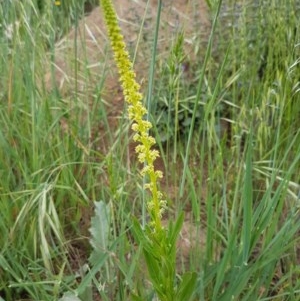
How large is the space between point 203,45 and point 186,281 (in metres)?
1.47

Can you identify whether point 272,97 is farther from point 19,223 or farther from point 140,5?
point 140,5

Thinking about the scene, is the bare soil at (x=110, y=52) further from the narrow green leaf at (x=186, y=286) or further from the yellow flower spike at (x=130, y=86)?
the yellow flower spike at (x=130, y=86)

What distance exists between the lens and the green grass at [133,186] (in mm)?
1448

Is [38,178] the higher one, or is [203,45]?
[203,45]

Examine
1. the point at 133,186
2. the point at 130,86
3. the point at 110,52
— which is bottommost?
the point at 133,186

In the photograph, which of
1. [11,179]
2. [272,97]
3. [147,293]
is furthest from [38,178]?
[272,97]

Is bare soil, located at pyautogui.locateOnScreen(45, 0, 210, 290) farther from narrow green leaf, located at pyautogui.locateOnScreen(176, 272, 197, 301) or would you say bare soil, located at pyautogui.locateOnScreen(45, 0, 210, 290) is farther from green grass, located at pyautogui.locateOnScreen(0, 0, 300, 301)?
narrow green leaf, located at pyautogui.locateOnScreen(176, 272, 197, 301)

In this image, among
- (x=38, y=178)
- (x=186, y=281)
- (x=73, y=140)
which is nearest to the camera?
(x=186, y=281)

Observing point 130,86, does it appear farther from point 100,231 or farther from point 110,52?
point 110,52

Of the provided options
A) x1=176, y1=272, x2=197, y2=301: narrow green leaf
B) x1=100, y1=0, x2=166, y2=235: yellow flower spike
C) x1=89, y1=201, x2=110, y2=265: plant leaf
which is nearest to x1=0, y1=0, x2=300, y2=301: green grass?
x1=89, y1=201, x2=110, y2=265: plant leaf

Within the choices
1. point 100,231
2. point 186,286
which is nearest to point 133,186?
point 100,231

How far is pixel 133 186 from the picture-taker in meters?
1.86

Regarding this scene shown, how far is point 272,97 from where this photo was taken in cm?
182

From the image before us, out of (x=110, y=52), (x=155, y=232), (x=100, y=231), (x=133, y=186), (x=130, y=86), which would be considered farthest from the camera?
(x=110, y=52)
